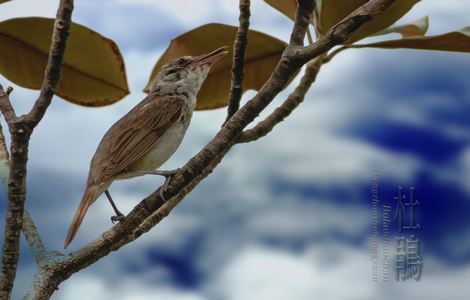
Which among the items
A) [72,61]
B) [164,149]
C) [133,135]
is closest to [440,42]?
[164,149]

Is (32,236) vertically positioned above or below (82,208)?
below

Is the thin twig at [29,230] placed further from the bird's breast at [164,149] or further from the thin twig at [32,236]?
the bird's breast at [164,149]

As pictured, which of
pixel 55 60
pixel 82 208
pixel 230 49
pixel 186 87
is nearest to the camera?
pixel 55 60

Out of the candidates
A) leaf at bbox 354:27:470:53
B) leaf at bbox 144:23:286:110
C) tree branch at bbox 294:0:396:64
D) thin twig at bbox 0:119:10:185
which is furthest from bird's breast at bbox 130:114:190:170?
tree branch at bbox 294:0:396:64

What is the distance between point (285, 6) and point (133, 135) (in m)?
1.01

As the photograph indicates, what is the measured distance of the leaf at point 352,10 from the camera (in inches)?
116

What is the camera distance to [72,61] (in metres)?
3.41

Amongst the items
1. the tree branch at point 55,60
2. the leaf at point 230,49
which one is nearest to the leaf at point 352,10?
the leaf at point 230,49

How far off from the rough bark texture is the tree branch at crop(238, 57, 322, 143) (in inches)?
0.5

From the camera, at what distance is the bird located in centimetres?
339

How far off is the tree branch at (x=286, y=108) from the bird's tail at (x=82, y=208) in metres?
0.75

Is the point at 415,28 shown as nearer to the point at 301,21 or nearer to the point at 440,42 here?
the point at 440,42

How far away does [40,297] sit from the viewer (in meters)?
2.67

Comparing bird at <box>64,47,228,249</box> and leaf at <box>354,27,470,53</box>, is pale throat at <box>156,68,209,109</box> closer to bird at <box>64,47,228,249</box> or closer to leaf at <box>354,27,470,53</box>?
bird at <box>64,47,228,249</box>
